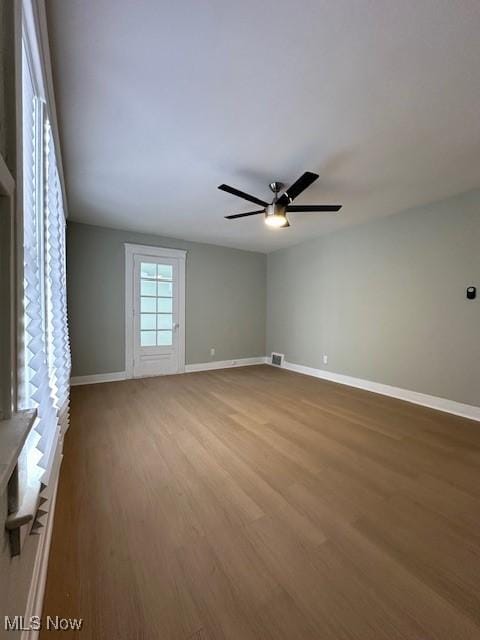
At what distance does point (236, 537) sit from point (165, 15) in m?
2.56

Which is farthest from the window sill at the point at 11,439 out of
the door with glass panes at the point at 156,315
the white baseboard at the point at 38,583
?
the door with glass panes at the point at 156,315

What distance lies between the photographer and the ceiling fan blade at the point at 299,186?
2.17 m

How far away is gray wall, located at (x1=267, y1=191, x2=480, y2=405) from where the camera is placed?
122 inches

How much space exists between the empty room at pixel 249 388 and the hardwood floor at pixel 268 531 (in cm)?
1

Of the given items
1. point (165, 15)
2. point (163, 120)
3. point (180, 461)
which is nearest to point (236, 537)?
point (180, 461)

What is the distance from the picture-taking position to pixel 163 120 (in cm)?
193

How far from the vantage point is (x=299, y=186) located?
7.72 ft

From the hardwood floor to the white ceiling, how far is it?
2.53m

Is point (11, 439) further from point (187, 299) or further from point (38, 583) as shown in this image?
point (187, 299)

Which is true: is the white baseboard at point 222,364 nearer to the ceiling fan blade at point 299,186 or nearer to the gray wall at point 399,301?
the gray wall at point 399,301

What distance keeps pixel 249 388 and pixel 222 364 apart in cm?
156

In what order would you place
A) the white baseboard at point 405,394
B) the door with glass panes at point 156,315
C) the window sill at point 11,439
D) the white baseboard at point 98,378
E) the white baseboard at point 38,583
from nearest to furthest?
the window sill at point 11,439, the white baseboard at point 38,583, the white baseboard at point 405,394, the white baseboard at point 98,378, the door with glass panes at point 156,315

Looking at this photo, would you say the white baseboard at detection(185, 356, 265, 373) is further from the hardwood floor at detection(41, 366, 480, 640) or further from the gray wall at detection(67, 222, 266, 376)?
the hardwood floor at detection(41, 366, 480, 640)

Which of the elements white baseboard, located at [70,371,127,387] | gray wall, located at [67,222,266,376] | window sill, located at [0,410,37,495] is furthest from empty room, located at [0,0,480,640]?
gray wall, located at [67,222,266,376]
